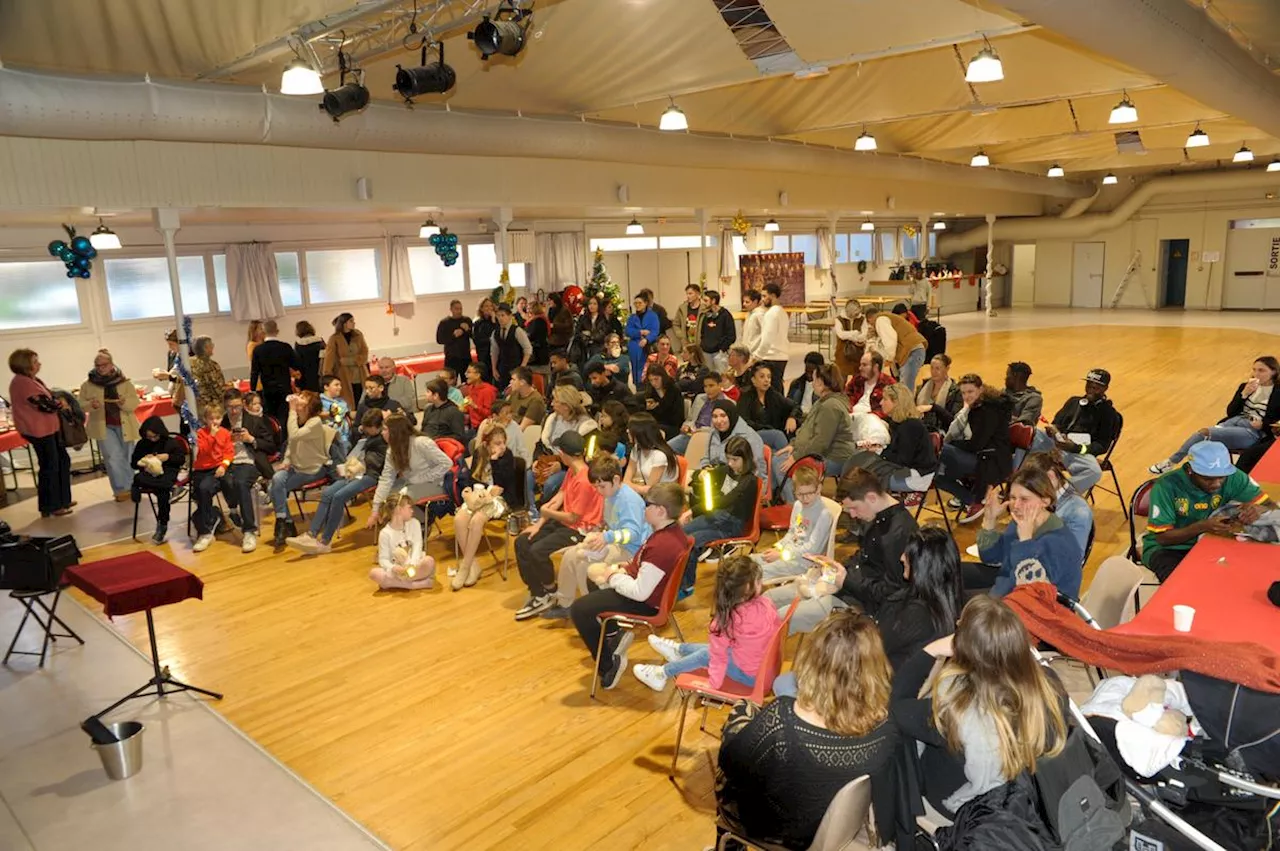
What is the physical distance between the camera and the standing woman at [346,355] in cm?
1045

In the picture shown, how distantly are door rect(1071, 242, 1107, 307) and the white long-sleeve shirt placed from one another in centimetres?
2095

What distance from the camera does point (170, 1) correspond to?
6691mm

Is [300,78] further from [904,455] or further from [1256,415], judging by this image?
[1256,415]

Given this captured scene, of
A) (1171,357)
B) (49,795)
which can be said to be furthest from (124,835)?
(1171,357)

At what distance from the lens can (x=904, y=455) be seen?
21.2 ft

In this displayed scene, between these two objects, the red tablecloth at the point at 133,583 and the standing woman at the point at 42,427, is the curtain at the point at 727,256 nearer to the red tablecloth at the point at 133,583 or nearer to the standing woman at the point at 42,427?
the standing woman at the point at 42,427

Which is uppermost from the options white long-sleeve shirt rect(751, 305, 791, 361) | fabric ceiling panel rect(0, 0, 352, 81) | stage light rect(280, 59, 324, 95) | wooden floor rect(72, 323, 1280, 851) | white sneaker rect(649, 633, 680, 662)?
fabric ceiling panel rect(0, 0, 352, 81)

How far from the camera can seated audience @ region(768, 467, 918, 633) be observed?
4277mm

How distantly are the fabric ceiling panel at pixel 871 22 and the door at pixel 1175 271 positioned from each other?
22.0 meters

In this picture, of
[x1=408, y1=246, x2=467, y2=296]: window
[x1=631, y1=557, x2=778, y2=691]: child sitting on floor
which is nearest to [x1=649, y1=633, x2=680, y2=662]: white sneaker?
[x1=631, y1=557, x2=778, y2=691]: child sitting on floor

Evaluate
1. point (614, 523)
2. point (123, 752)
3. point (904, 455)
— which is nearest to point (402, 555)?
point (614, 523)

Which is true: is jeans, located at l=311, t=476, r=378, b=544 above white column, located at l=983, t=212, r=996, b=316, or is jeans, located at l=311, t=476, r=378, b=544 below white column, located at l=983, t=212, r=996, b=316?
below

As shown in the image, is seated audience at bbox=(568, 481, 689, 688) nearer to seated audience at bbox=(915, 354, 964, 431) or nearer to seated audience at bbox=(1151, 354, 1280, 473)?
seated audience at bbox=(915, 354, 964, 431)

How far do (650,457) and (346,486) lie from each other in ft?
8.63
